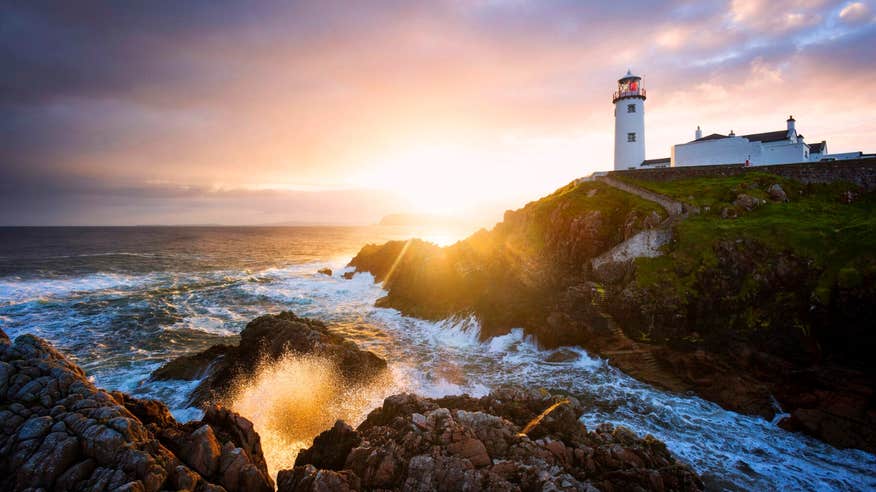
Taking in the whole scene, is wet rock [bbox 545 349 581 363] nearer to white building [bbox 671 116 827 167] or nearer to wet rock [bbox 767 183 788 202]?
wet rock [bbox 767 183 788 202]

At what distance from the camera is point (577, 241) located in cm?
2981

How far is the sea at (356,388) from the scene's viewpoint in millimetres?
13719

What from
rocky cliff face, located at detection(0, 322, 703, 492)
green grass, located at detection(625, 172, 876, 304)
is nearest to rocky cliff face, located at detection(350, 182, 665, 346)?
green grass, located at detection(625, 172, 876, 304)

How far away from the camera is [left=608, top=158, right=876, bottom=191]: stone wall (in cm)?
2833

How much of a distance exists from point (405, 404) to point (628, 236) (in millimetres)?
20974

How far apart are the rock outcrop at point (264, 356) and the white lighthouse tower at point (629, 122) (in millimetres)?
36915

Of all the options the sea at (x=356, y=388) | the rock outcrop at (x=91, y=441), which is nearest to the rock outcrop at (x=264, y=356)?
the sea at (x=356, y=388)

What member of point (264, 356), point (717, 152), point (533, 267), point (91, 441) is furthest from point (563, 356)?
point (717, 152)

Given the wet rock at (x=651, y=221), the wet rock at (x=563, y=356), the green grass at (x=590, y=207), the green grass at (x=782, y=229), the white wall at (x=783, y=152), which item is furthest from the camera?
the white wall at (x=783, y=152)

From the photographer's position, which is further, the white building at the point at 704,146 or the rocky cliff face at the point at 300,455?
the white building at the point at 704,146

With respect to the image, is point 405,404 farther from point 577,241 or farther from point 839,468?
point 577,241

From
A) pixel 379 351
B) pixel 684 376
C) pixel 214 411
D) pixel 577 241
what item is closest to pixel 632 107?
pixel 577 241

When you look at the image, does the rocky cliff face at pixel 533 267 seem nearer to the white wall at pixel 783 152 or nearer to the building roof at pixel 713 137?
the building roof at pixel 713 137

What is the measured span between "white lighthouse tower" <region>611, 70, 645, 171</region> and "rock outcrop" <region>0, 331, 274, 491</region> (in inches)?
1771
